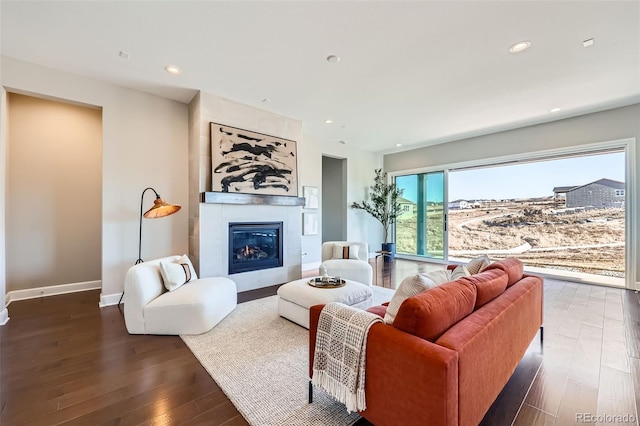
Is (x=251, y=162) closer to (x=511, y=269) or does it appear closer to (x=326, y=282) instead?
(x=326, y=282)

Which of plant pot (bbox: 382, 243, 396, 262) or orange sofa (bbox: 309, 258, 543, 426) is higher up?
orange sofa (bbox: 309, 258, 543, 426)

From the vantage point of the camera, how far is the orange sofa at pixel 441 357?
1108mm

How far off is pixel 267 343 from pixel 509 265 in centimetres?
227

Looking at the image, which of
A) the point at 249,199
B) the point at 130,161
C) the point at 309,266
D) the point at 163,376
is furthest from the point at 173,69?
the point at 309,266

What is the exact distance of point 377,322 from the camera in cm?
143

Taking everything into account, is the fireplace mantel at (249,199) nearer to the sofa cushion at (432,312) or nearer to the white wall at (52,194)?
the white wall at (52,194)

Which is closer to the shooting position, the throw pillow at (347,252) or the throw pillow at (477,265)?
the throw pillow at (477,265)

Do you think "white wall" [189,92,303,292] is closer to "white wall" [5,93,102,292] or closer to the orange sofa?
"white wall" [5,93,102,292]

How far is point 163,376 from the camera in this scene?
79.5 inches

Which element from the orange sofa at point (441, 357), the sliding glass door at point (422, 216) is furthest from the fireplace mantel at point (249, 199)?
the sliding glass door at point (422, 216)

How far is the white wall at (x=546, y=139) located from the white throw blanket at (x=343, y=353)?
219 inches

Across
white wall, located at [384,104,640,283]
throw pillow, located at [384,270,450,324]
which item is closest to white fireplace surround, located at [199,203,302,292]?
throw pillow, located at [384,270,450,324]

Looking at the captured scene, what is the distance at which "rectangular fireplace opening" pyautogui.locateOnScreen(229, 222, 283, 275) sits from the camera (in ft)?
13.8

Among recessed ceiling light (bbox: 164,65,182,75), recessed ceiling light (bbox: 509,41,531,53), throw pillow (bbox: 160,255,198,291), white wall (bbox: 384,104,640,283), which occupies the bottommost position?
throw pillow (bbox: 160,255,198,291)
